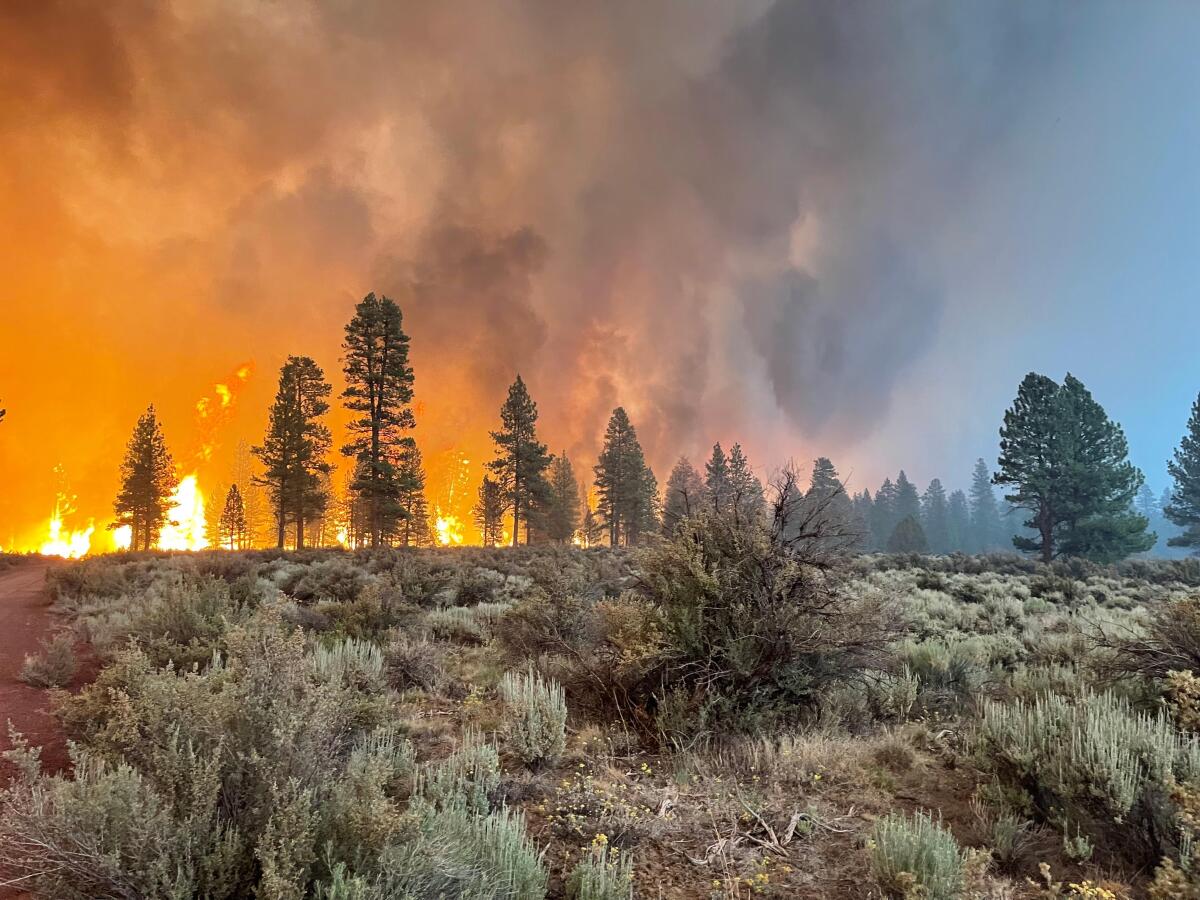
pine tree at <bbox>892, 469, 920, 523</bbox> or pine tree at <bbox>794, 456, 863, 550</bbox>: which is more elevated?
pine tree at <bbox>892, 469, 920, 523</bbox>

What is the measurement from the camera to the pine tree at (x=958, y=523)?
9999 cm

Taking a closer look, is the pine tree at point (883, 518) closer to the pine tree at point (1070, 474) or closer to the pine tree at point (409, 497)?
the pine tree at point (1070, 474)

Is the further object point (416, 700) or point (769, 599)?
point (416, 700)

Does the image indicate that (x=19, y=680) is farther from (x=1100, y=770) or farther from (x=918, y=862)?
(x=1100, y=770)

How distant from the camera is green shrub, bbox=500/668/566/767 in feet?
16.5

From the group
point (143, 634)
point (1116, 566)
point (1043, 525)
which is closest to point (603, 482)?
point (1043, 525)

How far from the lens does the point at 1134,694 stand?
18.2 ft

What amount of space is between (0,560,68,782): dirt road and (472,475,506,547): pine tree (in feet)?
110

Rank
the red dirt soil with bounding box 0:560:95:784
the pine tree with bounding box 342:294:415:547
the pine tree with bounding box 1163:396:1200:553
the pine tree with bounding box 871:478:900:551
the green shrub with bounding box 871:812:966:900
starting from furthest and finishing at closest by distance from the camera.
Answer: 1. the pine tree with bounding box 871:478:900:551
2. the pine tree with bounding box 1163:396:1200:553
3. the pine tree with bounding box 342:294:415:547
4. the red dirt soil with bounding box 0:560:95:784
5. the green shrub with bounding box 871:812:966:900

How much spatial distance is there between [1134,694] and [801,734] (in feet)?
10.9

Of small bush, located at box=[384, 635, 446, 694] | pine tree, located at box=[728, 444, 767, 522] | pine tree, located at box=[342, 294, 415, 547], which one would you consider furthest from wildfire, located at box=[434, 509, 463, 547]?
pine tree, located at box=[728, 444, 767, 522]

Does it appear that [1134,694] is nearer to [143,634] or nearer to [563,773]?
[563,773]

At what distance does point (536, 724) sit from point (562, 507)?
6054cm

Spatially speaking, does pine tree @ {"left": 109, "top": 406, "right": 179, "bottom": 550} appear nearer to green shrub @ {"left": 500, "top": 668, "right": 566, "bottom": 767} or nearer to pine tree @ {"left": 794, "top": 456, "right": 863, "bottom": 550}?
green shrub @ {"left": 500, "top": 668, "right": 566, "bottom": 767}
